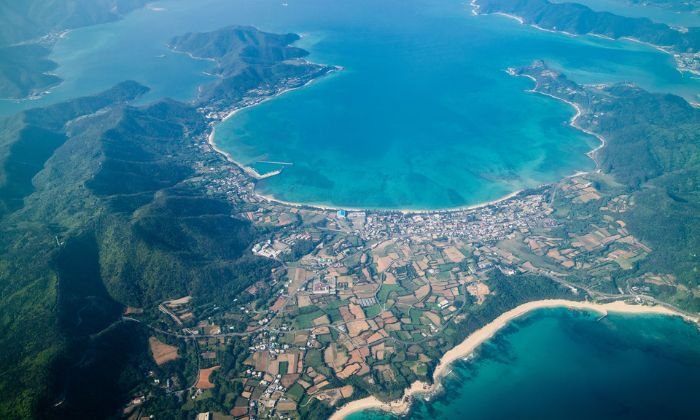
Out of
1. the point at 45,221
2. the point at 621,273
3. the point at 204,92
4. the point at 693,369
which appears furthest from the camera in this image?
the point at 204,92

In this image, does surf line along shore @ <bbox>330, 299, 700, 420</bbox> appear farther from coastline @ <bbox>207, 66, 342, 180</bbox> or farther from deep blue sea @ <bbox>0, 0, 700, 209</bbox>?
coastline @ <bbox>207, 66, 342, 180</bbox>

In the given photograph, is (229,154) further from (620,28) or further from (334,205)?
(620,28)

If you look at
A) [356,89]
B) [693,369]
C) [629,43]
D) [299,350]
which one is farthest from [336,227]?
[629,43]

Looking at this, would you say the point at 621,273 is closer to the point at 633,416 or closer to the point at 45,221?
the point at 633,416

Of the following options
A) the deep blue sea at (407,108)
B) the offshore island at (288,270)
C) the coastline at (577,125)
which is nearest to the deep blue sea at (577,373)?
the offshore island at (288,270)

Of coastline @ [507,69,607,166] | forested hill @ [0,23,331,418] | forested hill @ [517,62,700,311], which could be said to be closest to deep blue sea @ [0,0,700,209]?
coastline @ [507,69,607,166]

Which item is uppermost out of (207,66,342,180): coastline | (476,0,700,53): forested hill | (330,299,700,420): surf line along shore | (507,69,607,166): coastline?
(476,0,700,53): forested hill
